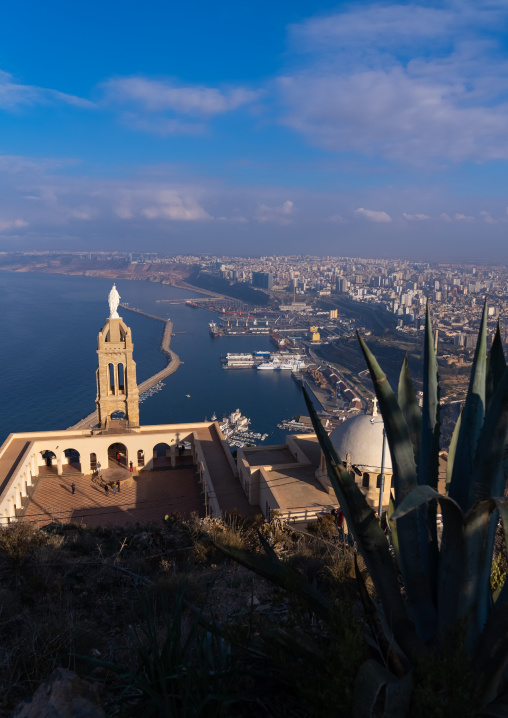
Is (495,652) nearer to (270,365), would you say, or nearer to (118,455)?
(118,455)

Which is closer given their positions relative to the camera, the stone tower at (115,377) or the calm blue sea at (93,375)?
the stone tower at (115,377)

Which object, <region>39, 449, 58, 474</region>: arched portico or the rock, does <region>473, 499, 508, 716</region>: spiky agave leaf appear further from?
<region>39, 449, 58, 474</region>: arched portico

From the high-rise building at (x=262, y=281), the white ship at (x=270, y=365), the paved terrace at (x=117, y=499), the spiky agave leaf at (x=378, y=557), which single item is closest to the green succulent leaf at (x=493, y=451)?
the spiky agave leaf at (x=378, y=557)

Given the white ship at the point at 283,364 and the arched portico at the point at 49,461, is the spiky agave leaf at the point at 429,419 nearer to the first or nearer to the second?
the arched portico at the point at 49,461

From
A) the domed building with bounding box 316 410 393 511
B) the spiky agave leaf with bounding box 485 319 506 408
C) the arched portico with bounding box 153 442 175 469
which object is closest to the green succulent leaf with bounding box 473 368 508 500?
the spiky agave leaf with bounding box 485 319 506 408

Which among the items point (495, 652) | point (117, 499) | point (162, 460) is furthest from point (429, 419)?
point (162, 460)

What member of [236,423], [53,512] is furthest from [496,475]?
[236,423]

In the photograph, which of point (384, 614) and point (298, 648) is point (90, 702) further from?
point (384, 614)
